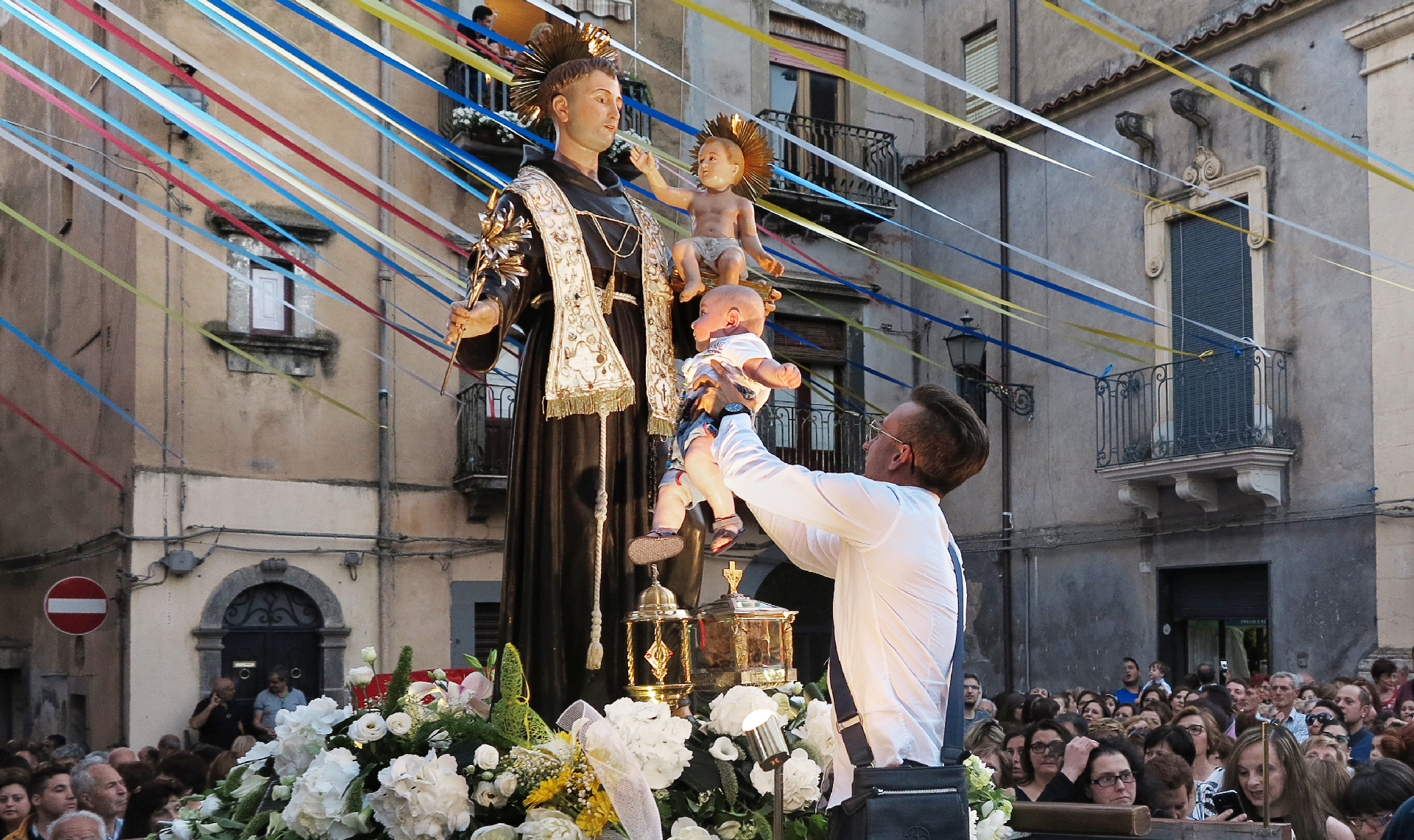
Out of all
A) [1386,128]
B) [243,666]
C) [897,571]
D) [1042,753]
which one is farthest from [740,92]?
[897,571]

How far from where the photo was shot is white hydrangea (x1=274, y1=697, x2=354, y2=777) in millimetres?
3814

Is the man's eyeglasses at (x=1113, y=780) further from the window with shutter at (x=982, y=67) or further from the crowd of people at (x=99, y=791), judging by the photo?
the window with shutter at (x=982, y=67)

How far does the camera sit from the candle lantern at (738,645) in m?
3.91

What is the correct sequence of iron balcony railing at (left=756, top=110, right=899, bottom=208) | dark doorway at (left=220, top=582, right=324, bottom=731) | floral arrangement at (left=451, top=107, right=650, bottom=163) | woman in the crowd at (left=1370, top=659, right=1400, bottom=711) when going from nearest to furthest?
woman in the crowd at (left=1370, top=659, right=1400, bottom=711) → dark doorway at (left=220, top=582, right=324, bottom=731) → floral arrangement at (left=451, top=107, right=650, bottom=163) → iron balcony railing at (left=756, top=110, right=899, bottom=208)

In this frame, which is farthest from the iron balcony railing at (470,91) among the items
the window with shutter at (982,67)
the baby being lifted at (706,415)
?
the baby being lifted at (706,415)

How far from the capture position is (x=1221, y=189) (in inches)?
587

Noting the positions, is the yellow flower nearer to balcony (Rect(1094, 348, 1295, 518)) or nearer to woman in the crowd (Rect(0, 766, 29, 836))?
woman in the crowd (Rect(0, 766, 29, 836))

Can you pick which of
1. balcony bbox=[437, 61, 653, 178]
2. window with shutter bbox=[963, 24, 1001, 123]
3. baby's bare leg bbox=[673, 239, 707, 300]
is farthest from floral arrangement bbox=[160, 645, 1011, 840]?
window with shutter bbox=[963, 24, 1001, 123]

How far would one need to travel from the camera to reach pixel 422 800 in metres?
3.43

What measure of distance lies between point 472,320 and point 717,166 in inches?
36.1

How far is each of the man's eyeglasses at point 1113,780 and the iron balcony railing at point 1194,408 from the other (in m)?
8.97

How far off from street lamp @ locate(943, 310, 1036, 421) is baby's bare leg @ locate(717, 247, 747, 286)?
11832 millimetres

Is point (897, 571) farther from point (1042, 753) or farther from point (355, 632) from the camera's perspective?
point (355, 632)

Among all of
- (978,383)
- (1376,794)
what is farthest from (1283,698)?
(978,383)
